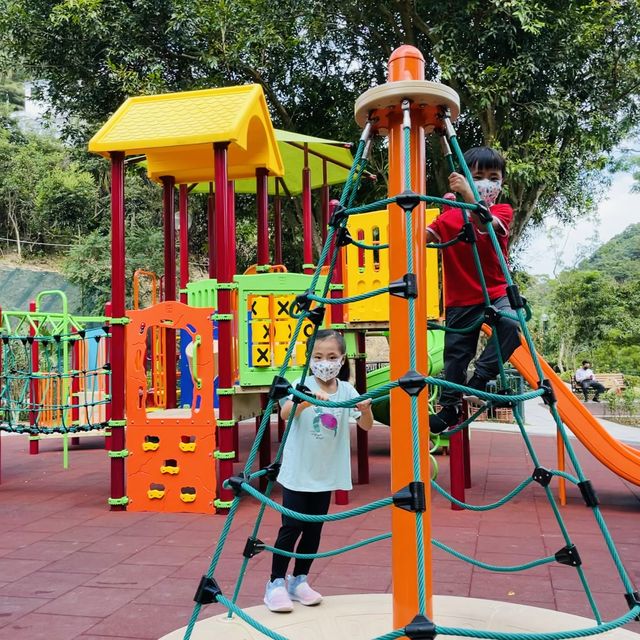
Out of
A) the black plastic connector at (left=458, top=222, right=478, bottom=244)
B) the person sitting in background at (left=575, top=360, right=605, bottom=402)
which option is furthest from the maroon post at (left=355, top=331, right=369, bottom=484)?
the person sitting in background at (left=575, top=360, right=605, bottom=402)

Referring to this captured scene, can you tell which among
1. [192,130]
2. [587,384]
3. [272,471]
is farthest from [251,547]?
[587,384]

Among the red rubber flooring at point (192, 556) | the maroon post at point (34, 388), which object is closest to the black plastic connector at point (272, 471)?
the red rubber flooring at point (192, 556)

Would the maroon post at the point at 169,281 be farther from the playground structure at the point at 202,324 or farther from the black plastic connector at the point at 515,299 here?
the black plastic connector at the point at 515,299

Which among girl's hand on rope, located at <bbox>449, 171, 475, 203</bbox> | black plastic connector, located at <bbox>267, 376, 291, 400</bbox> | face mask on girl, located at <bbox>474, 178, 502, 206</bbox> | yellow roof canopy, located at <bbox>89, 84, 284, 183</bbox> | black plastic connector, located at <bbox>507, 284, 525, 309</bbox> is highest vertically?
yellow roof canopy, located at <bbox>89, 84, 284, 183</bbox>

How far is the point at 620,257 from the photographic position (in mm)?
47500

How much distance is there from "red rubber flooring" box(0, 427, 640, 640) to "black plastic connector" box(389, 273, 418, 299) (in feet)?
5.79

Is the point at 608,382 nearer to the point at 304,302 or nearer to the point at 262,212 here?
the point at 262,212

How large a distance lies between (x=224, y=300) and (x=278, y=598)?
2.83 meters

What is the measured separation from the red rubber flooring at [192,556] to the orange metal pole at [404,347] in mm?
1222

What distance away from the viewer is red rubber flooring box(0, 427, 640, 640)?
3064 mm

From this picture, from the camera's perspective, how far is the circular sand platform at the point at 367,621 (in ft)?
8.11

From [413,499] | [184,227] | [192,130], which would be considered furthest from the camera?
[184,227]

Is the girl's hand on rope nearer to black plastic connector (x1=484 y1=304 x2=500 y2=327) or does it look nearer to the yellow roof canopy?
black plastic connector (x1=484 y1=304 x2=500 y2=327)

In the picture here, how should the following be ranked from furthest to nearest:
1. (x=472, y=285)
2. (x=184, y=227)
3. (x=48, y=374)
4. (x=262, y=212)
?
(x=184, y=227) < (x=262, y=212) < (x=48, y=374) < (x=472, y=285)
